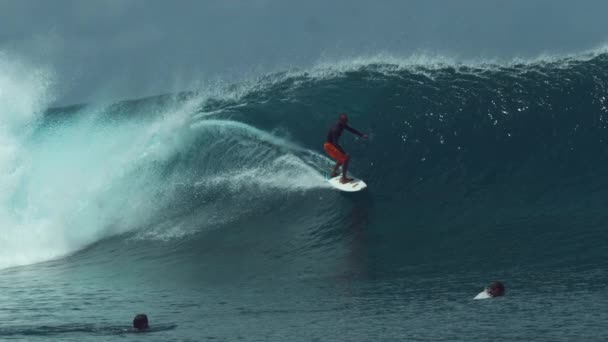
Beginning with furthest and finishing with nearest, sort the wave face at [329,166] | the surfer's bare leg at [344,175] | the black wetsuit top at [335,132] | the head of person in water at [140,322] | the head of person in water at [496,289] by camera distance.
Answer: the surfer's bare leg at [344,175]
the black wetsuit top at [335,132]
the wave face at [329,166]
the head of person in water at [140,322]
the head of person in water at [496,289]

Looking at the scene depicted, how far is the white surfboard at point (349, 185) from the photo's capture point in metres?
18.2

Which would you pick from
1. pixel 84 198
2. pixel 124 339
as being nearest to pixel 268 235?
pixel 84 198

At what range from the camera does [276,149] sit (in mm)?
20453

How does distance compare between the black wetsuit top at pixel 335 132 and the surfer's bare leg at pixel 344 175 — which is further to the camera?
the surfer's bare leg at pixel 344 175

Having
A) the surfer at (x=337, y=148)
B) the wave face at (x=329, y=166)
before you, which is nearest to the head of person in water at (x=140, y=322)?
the wave face at (x=329, y=166)

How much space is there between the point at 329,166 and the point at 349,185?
145 cm

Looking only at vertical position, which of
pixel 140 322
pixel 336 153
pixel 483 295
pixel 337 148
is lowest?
pixel 483 295

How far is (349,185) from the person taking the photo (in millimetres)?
18234

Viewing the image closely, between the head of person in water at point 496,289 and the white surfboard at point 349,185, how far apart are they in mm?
7477

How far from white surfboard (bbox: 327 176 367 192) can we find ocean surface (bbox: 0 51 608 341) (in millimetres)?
220

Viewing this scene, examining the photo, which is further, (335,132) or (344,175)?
(344,175)

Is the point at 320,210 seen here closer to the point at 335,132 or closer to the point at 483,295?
the point at 335,132

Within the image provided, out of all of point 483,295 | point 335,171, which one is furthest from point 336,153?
point 483,295

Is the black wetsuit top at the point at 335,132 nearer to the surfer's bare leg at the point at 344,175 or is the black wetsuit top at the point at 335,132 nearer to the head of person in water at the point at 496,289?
the surfer's bare leg at the point at 344,175
